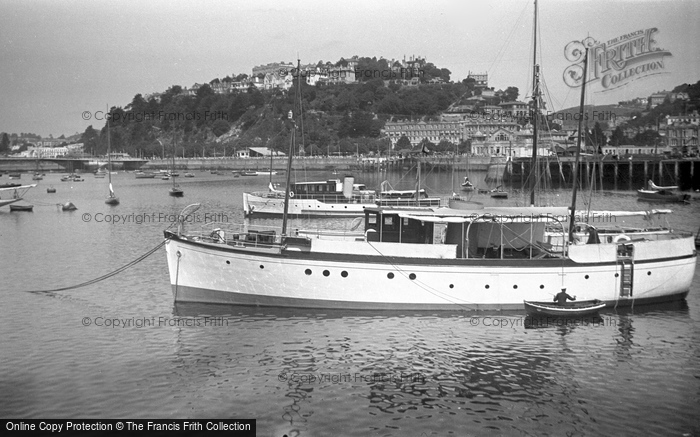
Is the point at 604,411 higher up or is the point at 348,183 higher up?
the point at 348,183

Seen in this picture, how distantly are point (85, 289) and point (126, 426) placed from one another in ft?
51.1

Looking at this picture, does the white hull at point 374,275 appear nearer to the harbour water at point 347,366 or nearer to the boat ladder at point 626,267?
the boat ladder at point 626,267

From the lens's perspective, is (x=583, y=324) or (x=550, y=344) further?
(x=583, y=324)

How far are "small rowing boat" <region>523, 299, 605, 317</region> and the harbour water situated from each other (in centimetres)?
50

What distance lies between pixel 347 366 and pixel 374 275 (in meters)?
5.32

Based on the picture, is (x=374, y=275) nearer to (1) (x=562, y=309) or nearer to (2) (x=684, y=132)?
(1) (x=562, y=309)

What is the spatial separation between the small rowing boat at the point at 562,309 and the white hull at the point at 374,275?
89cm

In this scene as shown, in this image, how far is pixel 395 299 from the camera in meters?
25.0

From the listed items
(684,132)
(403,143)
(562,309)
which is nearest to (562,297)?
(562,309)

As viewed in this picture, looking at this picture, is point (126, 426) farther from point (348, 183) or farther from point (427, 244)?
point (348, 183)

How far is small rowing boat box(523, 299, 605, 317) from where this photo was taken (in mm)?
23906

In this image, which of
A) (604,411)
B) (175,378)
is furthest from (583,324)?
(175,378)

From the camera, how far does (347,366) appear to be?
19938 mm

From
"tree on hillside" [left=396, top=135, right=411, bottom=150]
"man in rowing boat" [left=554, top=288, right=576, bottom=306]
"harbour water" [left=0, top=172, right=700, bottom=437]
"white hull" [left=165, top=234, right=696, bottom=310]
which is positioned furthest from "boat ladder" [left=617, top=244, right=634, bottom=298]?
"tree on hillside" [left=396, top=135, right=411, bottom=150]
